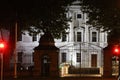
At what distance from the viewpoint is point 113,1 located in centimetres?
3681

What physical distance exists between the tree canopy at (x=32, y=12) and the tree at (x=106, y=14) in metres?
2.96

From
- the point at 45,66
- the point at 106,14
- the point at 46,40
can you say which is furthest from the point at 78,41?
the point at 45,66

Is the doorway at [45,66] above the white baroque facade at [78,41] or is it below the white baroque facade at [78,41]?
below

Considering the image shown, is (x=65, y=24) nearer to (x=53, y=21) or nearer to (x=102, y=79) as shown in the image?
(x=53, y=21)

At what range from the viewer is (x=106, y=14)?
38188 millimetres

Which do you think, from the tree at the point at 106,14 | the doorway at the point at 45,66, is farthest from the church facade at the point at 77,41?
the doorway at the point at 45,66

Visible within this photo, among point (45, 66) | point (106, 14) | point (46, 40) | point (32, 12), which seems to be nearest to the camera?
point (32, 12)

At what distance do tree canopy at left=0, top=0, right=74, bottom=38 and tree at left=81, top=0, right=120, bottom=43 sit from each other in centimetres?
296

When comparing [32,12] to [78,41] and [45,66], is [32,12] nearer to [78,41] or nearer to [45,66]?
[45,66]

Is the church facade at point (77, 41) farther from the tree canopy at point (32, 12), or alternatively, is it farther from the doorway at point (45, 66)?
the doorway at point (45, 66)

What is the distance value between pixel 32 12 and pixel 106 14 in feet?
22.9

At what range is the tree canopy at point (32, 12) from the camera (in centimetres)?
3688

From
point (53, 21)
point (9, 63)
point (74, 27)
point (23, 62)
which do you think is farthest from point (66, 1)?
point (74, 27)

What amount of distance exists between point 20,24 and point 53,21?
13.7ft
